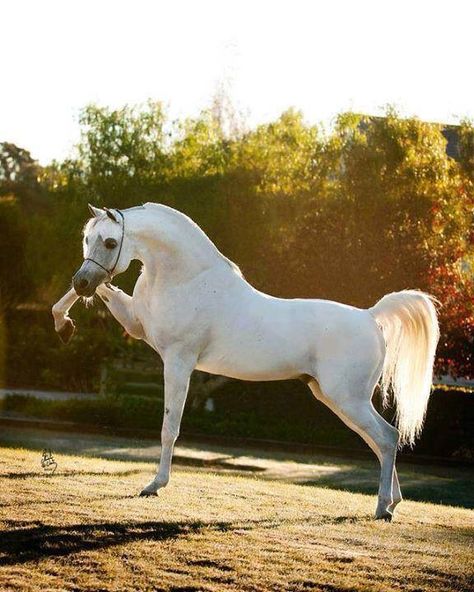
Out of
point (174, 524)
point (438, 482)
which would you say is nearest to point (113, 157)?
point (438, 482)

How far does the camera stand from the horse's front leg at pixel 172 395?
943cm

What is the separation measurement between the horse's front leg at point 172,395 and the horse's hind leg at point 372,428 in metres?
1.14

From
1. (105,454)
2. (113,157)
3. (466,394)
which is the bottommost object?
(105,454)

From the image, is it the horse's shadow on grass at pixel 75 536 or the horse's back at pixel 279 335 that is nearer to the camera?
the horse's shadow on grass at pixel 75 536

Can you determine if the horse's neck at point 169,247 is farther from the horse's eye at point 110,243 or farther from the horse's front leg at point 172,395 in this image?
the horse's front leg at point 172,395

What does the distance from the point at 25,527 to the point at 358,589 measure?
2.21 meters

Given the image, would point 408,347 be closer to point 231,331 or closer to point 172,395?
point 231,331

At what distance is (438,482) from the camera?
19609 millimetres

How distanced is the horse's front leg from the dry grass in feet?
0.94

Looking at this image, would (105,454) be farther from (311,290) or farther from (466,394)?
(466,394)

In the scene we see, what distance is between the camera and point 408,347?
988cm

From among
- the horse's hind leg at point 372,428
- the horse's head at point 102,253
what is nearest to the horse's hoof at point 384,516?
the horse's hind leg at point 372,428

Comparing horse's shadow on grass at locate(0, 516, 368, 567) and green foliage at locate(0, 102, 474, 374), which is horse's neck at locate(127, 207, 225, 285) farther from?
green foliage at locate(0, 102, 474, 374)

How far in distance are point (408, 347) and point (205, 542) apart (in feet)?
10.3
